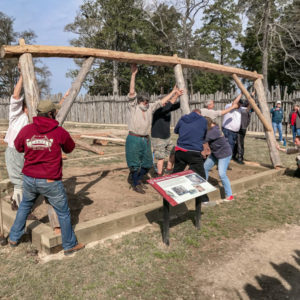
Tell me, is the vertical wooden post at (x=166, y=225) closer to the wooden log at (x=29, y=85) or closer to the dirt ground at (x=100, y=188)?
the dirt ground at (x=100, y=188)

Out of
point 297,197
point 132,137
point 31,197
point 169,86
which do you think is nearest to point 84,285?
point 31,197

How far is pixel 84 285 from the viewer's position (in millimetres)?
3033

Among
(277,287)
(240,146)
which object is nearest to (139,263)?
(277,287)

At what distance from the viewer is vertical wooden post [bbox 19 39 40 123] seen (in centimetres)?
416

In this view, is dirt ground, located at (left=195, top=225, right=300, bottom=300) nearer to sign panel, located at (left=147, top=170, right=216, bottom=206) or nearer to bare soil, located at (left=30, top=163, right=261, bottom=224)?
sign panel, located at (left=147, top=170, right=216, bottom=206)

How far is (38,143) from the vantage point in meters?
3.40

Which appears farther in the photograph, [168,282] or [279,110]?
[279,110]

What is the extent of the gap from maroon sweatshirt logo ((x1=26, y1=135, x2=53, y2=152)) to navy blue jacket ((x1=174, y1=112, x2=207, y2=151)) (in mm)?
2303

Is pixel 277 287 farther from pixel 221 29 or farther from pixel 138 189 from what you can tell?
pixel 221 29

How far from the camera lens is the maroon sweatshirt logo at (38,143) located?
340 centimetres

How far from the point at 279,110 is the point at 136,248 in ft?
37.7

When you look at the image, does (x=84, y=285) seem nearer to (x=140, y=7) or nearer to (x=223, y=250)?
(x=223, y=250)

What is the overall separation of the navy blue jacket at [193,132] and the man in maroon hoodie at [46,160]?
204 centimetres

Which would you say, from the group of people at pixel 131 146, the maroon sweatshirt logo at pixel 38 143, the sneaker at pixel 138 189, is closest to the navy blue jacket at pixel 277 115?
the group of people at pixel 131 146
